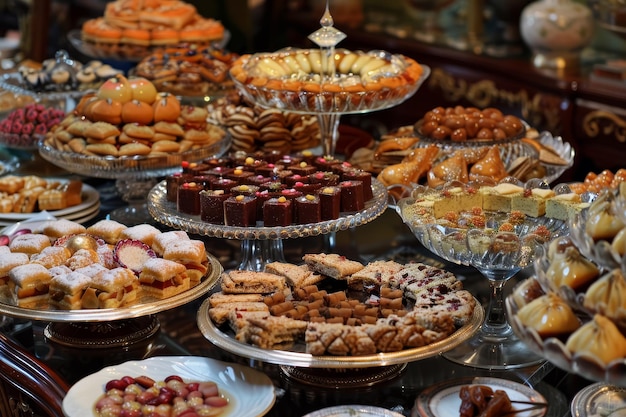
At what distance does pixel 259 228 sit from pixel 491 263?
531mm

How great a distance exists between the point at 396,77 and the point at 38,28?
3802 millimetres

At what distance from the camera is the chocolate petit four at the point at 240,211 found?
2.09 metres

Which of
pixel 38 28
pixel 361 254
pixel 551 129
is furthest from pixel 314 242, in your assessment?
pixel 38 28

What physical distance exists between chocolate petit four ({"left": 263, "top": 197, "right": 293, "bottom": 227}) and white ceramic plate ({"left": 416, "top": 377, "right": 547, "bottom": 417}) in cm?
63

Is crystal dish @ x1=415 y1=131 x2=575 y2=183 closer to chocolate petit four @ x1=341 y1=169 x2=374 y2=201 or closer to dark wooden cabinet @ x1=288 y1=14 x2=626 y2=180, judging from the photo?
chocolate petit four @ x1=341 y1=169 x2=374 y2=201

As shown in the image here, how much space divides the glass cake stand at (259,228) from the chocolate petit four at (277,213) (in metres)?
0.02

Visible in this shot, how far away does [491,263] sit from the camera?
179 cm

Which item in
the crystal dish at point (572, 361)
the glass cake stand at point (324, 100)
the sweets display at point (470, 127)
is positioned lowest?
the sweets display at point (470, 127)

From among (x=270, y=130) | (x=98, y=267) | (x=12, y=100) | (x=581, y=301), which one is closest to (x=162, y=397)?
(x=98, y=267)

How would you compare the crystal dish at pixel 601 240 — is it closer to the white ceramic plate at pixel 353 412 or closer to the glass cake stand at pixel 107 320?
the white ceramic plate at pixel 353 412

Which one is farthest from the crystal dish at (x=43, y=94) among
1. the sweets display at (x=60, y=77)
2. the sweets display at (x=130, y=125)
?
the sweets display at (x=130, y=125)

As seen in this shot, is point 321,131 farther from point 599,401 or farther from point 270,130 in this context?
point 599,401

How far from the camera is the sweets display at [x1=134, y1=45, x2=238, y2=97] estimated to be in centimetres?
329

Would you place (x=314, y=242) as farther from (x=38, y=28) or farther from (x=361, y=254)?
(x=38, y=28)
